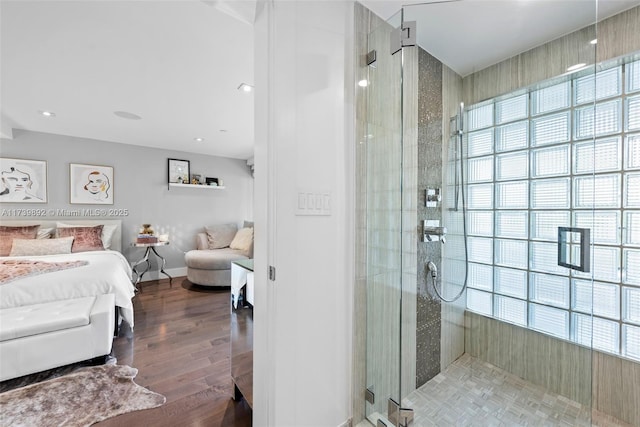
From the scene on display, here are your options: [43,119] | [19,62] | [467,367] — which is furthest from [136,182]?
[467,367]

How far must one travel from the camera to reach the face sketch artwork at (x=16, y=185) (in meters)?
3.65

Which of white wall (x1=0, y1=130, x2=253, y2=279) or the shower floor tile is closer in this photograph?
the shower floor tile

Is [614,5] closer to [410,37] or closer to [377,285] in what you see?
[410,37]

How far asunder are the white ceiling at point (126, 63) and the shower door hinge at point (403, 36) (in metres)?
0.71

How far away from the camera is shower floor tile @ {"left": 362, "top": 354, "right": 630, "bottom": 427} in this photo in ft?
4.70

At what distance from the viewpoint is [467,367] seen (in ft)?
5.58

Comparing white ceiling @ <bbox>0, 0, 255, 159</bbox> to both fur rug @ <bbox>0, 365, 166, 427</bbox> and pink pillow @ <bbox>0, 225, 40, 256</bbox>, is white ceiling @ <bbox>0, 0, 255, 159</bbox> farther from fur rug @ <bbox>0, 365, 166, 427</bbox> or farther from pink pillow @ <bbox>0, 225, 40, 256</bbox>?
fur rug @ <bbox>0, 365, 166, 427</bbox>

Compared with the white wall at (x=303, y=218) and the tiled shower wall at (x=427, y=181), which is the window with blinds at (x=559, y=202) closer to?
the tiled shower wall at (x=427, y=181)

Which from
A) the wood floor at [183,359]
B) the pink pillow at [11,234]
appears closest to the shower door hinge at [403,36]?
A: the wood floor at [183,359]

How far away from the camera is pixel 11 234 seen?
11.2 feet

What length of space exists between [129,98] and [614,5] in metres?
3.70

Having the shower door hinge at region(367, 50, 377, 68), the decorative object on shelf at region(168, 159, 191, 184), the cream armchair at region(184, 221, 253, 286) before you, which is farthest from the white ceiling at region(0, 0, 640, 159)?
the cream armchair at region(184, 221, 253, 286)

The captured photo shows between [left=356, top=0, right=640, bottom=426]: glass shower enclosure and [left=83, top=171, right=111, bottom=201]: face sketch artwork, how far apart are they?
457cm

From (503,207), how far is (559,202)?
249 mm
